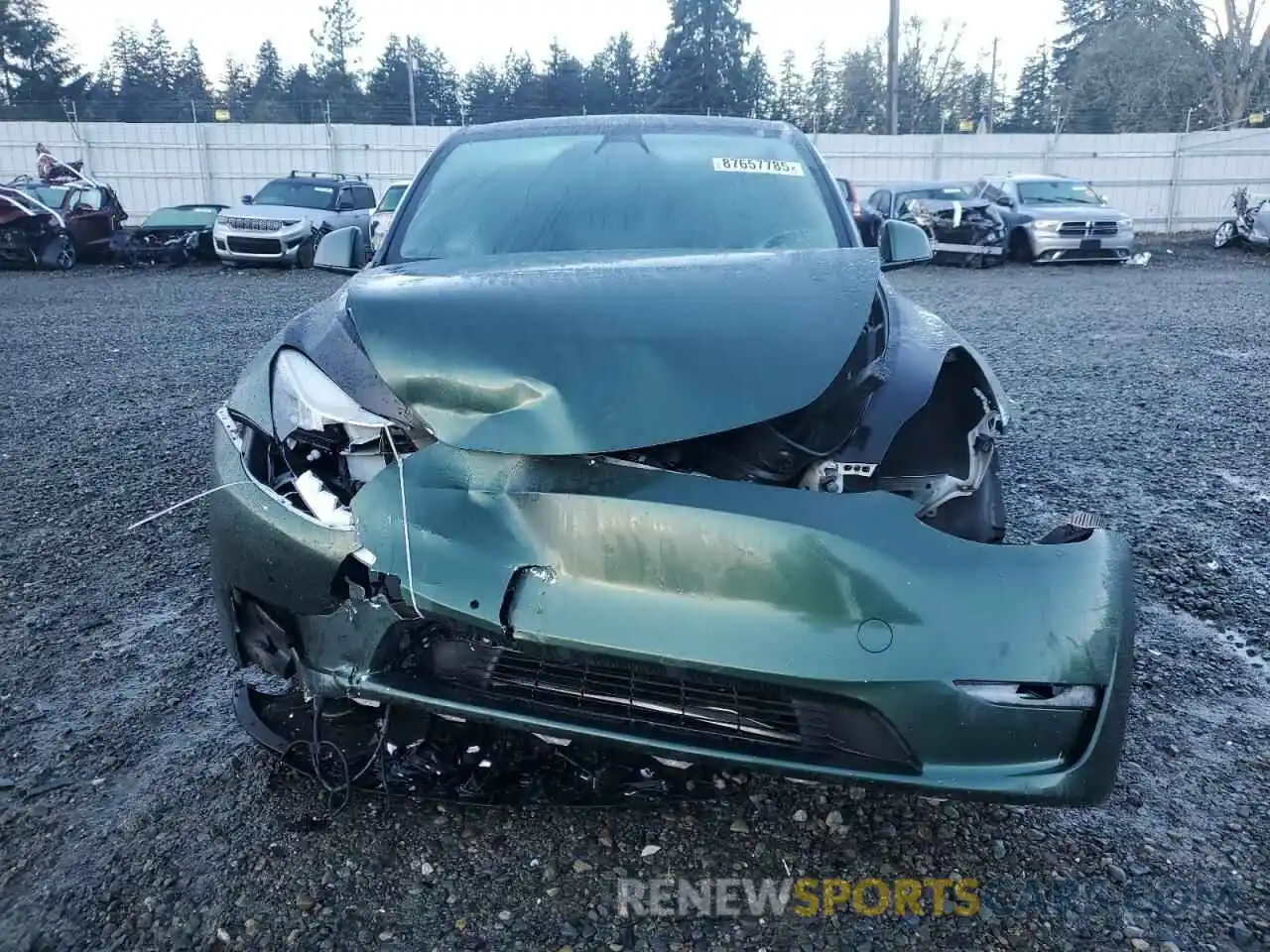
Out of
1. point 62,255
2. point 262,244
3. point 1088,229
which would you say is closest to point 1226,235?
point 1088,229

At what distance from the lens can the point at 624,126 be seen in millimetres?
3676

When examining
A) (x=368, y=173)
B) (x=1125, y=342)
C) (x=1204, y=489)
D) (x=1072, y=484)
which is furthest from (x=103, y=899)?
(x=368, y=173)

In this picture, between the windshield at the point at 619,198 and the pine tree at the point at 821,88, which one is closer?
the windshield at the point at 619,198

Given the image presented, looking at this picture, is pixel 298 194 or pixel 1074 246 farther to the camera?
pixel 298 194

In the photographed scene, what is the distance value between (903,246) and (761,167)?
2.21ft

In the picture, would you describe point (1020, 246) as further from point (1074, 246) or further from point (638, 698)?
point (638, 698)

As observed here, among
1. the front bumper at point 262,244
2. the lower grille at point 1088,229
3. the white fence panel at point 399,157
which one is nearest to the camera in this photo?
the front bumper at point 262,244

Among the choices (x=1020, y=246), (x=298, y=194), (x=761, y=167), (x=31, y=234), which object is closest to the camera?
(x=761, y=167)

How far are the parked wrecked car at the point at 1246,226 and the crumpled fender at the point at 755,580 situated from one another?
63.6ft

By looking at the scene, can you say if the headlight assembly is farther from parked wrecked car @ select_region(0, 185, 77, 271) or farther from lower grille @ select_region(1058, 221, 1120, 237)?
lower grille @ select_region(1058, 221, 1120, 237)

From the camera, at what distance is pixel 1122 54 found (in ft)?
131

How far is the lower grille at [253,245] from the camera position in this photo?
1514 centimetres

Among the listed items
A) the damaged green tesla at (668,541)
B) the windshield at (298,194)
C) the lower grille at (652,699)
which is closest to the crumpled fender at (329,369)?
the damaged green tesla at (668,541)

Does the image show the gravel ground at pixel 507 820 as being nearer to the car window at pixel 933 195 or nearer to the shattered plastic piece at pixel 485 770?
the shattered plastic piece at pixel 485 770
